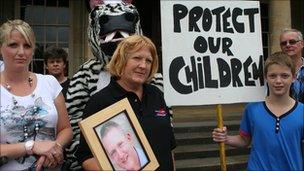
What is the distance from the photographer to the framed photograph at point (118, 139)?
2033mm

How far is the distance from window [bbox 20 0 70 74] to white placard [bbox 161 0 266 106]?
8.07 meters

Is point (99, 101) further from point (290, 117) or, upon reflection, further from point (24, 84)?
point (290, 117)

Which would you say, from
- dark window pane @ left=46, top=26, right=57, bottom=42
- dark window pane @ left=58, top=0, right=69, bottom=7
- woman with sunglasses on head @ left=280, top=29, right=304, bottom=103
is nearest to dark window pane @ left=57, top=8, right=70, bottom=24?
dark window pane @ left=58, top=0, right=69, bottom=7

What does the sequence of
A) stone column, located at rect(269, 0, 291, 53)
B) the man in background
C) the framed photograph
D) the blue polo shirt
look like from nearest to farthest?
the framed photograph → the blue polo shirt → the man in background → stone column, located at rect(269, 0, 291, 53)

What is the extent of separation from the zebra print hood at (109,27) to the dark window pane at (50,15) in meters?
8.35

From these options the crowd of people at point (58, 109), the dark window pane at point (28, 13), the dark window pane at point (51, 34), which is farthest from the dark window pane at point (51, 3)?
the crowd of people at point (58, 109)

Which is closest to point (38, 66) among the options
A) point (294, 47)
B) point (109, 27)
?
point (294, 47)

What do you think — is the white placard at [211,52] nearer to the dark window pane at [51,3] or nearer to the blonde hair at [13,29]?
the blonde hair at [13,29]

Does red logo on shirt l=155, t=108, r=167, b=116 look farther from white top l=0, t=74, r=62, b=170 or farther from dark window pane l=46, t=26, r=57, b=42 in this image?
dark window pane l=46, t=26, r=57, b=42

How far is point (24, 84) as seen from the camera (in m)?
2.45

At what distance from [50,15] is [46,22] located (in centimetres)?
21

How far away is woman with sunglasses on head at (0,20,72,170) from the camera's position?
231cm

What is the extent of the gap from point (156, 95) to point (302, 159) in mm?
1127

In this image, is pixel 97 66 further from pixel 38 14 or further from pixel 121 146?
pixel 38 14
